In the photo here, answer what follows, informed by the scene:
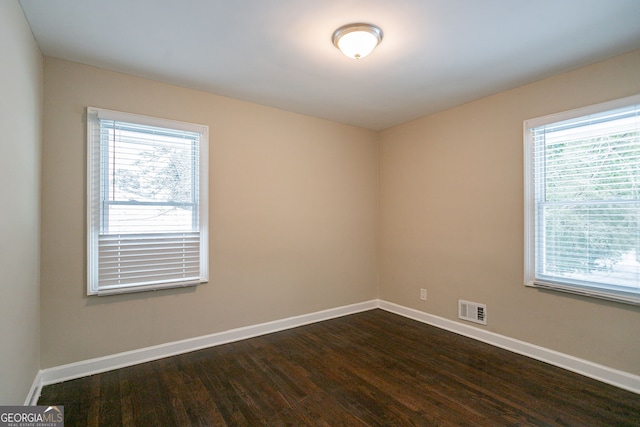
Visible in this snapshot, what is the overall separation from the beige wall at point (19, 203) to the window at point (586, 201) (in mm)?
3808

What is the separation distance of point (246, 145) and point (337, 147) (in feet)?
4.24

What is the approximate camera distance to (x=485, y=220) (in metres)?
3.32

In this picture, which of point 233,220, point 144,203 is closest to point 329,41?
point 233,220

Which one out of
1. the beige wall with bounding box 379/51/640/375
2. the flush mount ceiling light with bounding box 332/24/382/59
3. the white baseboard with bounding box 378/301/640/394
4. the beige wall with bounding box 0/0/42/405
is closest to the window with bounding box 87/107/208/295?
the beige wall with bounding box 0/0/42/405

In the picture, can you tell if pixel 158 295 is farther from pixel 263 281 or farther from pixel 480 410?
pixel 480 410

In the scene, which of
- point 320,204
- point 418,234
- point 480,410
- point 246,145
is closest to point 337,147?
point 320,204

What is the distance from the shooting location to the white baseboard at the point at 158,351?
244 cm

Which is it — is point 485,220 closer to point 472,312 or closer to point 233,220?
point 472,312

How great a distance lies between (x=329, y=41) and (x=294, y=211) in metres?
1.99

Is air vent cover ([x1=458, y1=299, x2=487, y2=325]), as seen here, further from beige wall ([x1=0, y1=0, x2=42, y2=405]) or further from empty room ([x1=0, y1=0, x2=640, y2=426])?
beige wall ([x1=0, y1=0, x2=42, y2=405])

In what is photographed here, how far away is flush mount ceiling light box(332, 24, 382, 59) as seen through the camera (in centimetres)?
210

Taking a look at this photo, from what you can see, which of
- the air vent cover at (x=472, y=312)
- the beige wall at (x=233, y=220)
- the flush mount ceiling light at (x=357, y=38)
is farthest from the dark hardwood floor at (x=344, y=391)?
the flush mount ceiling light at (x=357, y=38)

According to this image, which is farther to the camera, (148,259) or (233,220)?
(233,220)

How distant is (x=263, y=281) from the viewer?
3.55 metres
